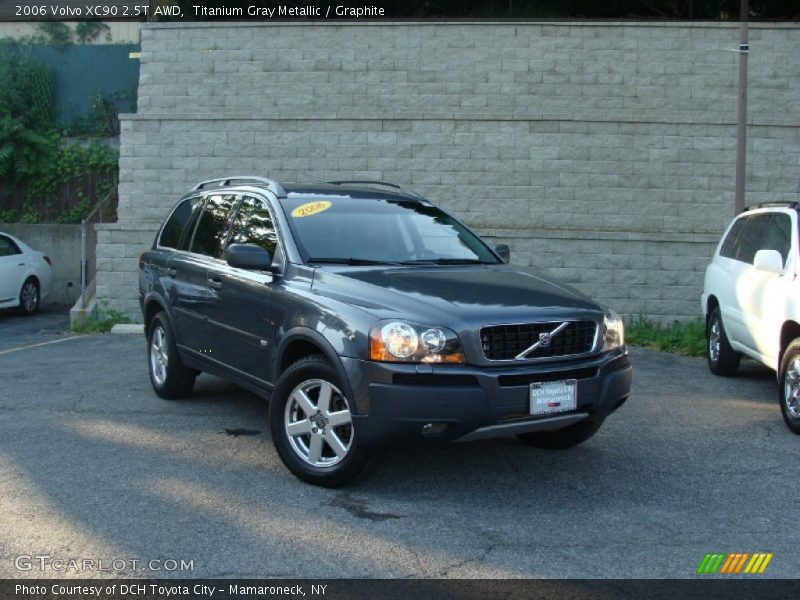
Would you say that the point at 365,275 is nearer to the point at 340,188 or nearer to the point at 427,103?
the point at 340,188

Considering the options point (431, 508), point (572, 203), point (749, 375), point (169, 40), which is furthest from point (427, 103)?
point (431, 508)

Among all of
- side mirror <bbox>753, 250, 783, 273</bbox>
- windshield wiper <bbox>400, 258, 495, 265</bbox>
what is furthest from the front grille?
side mirror <bbox>753, 250, 783, 273</bbox>

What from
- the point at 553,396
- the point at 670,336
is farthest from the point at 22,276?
the point at 553,396

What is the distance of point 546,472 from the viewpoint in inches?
228

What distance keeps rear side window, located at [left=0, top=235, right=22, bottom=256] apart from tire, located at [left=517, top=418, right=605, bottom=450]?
1128 centimetres

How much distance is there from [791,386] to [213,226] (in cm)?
466

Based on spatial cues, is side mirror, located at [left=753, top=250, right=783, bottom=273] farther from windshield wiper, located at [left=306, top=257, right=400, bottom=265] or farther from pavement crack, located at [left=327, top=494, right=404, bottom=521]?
pavement crack, located at [left=327, top=494, right=404, bottom=521]

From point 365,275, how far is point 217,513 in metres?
1.67

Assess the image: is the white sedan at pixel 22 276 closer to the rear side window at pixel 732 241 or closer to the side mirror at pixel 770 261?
the rear side window at pixel 732 241

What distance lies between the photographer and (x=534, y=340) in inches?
202

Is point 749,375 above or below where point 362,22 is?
below

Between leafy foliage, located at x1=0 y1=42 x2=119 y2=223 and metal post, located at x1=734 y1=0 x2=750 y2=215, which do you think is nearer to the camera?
metal post, located at x1=734 y1=0 x2=750 y2=215

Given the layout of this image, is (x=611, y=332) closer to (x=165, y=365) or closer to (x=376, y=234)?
(x=376, y=234)

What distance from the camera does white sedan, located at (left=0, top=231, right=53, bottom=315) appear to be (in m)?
14.6
